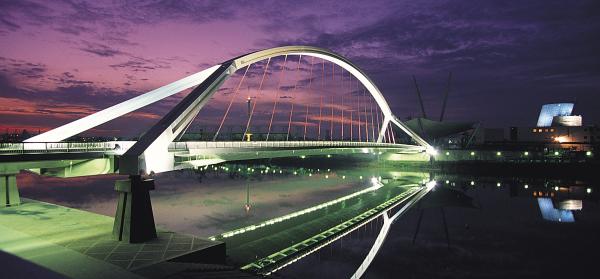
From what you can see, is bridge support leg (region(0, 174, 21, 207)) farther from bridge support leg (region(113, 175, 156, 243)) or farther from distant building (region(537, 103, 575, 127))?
distant building (region(537, 103, 575, 127))

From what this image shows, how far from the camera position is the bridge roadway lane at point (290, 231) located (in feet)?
46.3

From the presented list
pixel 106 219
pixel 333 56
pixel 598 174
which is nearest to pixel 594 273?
pixel 106 219

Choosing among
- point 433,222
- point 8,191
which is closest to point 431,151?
point 433,222

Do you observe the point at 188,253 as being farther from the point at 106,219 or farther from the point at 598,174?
the point at 598,174

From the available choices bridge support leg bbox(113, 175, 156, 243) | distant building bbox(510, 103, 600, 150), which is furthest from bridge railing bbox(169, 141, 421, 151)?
distant building bbox(510, 103, 600, 150)

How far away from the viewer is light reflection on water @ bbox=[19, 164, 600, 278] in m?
14.0

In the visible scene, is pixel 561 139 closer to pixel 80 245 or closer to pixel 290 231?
pixel 290 231

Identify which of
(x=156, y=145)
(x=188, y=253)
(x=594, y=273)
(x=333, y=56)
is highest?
(x=333, y=56)

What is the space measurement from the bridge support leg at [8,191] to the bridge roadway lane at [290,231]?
9.54 meters

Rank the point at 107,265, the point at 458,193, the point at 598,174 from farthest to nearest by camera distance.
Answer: the point at 598,174, the point at 458,193, the point at 107,265

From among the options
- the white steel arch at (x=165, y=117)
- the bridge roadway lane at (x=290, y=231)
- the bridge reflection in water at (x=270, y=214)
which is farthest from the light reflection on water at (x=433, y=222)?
the white steel arch at (x=165, y=117)

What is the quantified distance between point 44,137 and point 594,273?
21.5 meters

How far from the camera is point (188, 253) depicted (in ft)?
Answer: 34.2

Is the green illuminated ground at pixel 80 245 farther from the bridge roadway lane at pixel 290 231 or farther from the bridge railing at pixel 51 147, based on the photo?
the bridge roadway lane at pixel 290 231
